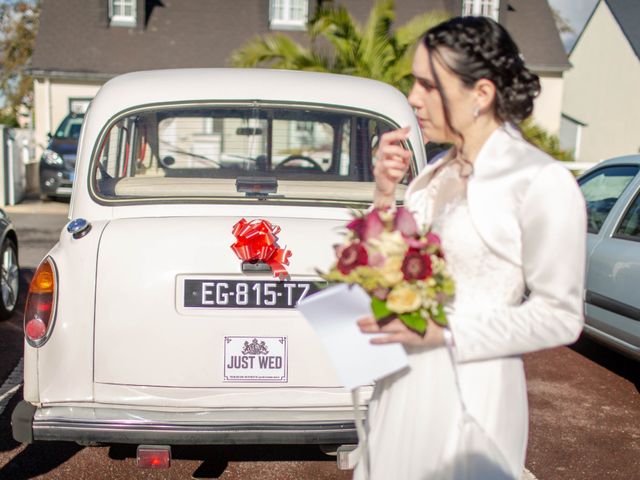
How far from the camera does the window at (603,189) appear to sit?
6828 mm

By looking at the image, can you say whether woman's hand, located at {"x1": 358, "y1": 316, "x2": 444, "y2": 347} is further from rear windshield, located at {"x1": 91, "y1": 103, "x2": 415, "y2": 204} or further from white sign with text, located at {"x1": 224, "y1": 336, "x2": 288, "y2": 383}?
rear windshield, located at {"x1": 91, "y1": 103, "x2": 415, "y2": 204}

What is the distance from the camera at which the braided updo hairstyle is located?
6.86 ft

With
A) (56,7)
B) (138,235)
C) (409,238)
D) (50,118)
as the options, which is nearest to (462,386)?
(409,238)

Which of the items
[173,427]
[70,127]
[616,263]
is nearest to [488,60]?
[173,427]

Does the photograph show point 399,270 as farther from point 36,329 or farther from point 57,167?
point 57,167

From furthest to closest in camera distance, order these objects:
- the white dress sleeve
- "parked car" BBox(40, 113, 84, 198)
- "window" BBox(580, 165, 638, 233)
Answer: "parked car" BBox(40, 113, 84, 198)
"window" BBox(580, 165, 638, 233)
the white dress sleeve

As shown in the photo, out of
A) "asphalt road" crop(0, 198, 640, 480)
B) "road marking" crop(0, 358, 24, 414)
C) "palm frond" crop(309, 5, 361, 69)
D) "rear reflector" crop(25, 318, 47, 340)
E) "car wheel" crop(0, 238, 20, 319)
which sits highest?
"palm frond" crop(309, 5, 361, 69)

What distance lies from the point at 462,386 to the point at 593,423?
387 centimetres

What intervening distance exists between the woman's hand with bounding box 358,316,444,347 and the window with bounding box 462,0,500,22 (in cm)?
2575

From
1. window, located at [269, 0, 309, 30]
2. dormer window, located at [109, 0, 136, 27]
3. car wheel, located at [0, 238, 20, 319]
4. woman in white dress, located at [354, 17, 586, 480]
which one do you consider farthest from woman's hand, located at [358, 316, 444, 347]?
dormer window, located at [109, 0, 136, 27]

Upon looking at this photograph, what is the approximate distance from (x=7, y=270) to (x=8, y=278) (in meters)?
0.09

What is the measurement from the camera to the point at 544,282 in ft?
6.42

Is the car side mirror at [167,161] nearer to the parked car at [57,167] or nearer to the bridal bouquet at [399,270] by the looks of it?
the bridal bouquet at [399,270]

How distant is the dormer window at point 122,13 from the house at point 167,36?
0.03m
